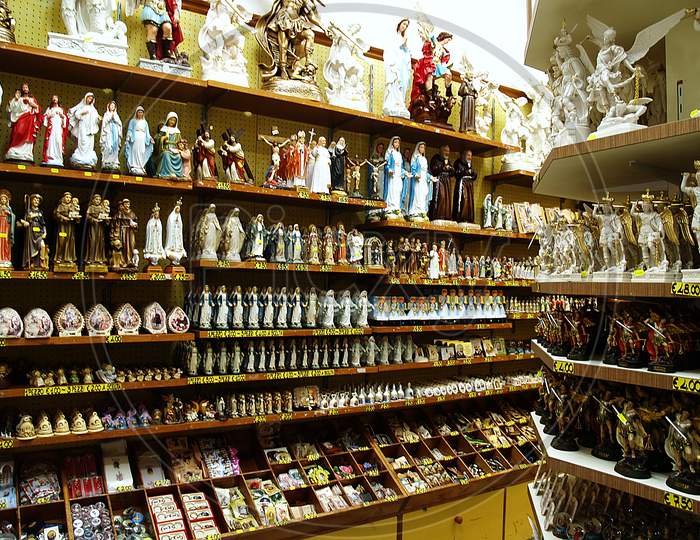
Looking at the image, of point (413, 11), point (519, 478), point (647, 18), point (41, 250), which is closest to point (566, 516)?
point (647, 18)

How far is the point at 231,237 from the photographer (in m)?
4.11

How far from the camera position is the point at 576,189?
3264 millimetres

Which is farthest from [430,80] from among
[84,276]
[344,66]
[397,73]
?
[84,276]

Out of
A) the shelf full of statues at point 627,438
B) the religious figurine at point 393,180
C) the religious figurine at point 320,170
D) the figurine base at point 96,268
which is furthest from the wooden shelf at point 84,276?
the shelf full of statues at point 627,438

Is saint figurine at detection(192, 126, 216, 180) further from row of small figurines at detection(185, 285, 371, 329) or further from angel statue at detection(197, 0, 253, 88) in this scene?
row of small figurines at detection(185, 285, 371, 329)

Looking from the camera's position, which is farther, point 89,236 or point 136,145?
point 136,145

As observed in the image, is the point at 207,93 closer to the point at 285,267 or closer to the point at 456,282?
the point at 285,267

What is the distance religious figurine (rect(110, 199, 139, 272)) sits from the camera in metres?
3.68

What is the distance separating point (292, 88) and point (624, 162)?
270 centimetres

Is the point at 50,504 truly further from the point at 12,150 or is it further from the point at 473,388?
the point at 473,388

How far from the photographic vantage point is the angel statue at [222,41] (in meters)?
4.12

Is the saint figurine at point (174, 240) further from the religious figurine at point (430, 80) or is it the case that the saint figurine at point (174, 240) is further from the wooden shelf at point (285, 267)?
the religious figurine at point (430, 80)

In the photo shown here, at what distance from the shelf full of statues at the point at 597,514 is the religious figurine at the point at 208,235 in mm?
2607

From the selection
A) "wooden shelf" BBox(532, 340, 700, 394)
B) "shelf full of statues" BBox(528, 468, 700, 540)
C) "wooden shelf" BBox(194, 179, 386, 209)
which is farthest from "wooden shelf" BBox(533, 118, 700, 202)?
"wooden shelf" BBox(194, 179, 386, 209)
